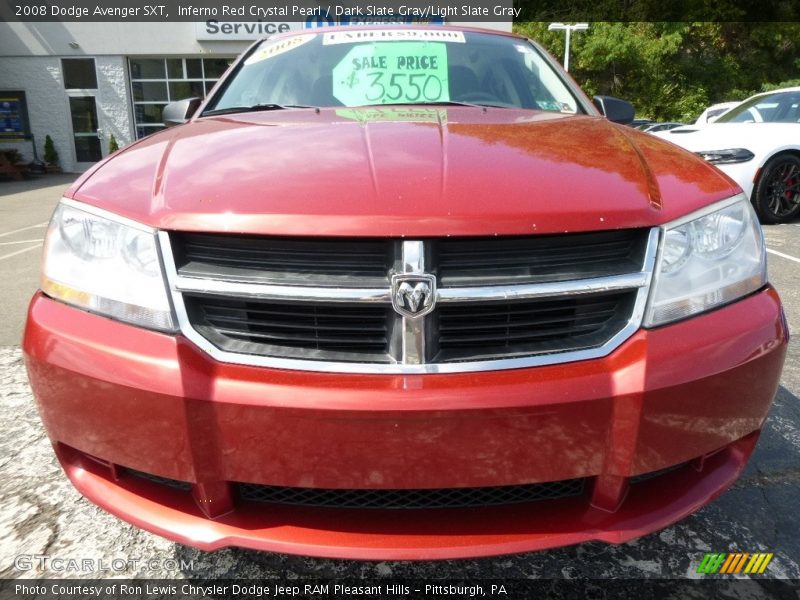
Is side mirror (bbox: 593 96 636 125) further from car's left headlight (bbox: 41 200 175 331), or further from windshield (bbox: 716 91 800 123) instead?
windshield (bbox: 716 91 800 123)

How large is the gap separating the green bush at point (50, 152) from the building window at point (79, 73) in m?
1.86

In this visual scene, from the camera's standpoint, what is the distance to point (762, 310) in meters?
1.35

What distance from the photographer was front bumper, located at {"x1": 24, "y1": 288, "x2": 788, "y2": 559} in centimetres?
113

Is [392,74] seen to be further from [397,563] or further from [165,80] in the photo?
[165,80]

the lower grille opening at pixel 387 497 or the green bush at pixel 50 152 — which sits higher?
the lower grille opening at pixel 387 497

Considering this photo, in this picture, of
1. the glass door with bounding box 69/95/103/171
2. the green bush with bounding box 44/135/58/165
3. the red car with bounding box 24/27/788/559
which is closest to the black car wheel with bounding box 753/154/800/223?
the red car with bounding box 24/27/788/559

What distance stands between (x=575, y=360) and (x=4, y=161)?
63.1 feet

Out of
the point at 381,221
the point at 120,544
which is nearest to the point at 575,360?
the point at 381,221

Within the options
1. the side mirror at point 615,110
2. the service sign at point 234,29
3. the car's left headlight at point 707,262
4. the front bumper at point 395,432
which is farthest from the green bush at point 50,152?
the car's left headlight at point 707,262

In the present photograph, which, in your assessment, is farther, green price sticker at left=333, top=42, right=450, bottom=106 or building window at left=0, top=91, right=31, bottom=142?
building window at left=0, top=91, right=31, bottom=142

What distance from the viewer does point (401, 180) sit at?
1.23m

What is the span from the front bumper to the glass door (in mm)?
20574

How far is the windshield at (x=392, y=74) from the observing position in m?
2.15

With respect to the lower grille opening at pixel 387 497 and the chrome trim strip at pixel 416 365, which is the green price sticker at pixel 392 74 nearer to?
the chrome trim strip at pixel 416 365
